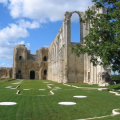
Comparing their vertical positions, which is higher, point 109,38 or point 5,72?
point 109,38

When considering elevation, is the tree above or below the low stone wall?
above

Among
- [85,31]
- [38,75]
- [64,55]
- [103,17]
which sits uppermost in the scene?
[85,31]

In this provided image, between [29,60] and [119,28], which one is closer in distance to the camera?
[119,28]

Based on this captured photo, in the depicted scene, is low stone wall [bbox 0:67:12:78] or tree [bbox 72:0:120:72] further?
low stone wall [bbox 0:67:12:78]

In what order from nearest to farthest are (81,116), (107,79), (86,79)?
(81,116), (107,79), (86,79)

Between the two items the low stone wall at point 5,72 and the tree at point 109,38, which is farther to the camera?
the low stone wall at point 5,72

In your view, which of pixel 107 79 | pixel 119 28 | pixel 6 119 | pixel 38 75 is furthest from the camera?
pixel 38 75

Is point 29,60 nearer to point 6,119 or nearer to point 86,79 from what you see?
point 86,79

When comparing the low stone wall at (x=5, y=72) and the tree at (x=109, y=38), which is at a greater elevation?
the tree at (x=109, y=38)

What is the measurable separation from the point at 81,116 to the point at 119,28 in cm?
814

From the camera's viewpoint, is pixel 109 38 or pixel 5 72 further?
pixel 5 72

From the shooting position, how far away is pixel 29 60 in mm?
54594

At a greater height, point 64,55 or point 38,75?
point 64,55

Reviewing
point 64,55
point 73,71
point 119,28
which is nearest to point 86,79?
point 73,71
